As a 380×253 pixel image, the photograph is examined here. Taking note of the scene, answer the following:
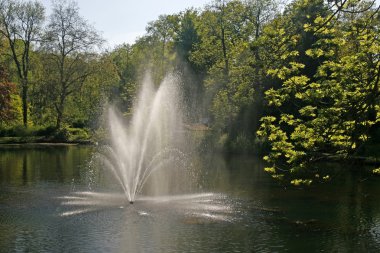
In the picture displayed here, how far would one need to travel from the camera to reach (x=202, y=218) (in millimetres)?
17125

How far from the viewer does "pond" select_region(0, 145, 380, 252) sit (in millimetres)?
13898

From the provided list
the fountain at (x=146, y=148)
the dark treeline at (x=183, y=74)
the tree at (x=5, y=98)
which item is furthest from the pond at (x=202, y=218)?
the tree at (x=5, y=98)

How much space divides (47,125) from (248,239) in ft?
146

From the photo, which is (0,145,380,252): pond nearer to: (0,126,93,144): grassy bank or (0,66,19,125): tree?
(0,66,19,125): tree

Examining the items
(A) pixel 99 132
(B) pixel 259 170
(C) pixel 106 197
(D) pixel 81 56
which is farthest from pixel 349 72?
(D) pixel 81 56

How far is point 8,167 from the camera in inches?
1244

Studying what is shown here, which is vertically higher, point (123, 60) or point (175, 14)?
point (175, 14)

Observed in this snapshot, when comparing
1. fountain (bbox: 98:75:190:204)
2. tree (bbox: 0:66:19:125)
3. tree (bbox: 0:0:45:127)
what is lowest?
fountain (bbox: 98:75:190:204)

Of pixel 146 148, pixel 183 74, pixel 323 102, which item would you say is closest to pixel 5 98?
pixel 146 148

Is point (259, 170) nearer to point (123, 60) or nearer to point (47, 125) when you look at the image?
point (47, 125)

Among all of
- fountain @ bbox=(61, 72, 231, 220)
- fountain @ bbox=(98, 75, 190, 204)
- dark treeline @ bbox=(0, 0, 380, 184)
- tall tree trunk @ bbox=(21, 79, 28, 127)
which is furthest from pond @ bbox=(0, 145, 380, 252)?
tall tree trunk @ bbox=(21, 79, 28, 127)

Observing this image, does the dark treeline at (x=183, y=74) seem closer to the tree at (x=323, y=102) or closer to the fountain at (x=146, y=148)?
the fountain at (x=146, y=148)

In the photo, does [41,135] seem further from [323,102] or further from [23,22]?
[323,102]

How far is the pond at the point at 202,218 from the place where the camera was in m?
13.9
